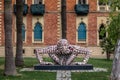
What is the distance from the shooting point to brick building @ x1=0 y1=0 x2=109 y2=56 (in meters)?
50.0

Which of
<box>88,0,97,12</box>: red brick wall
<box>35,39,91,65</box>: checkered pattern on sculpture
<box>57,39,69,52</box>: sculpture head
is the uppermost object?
<box>88,0,97,12</box>: red brick wall

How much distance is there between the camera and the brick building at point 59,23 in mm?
49969

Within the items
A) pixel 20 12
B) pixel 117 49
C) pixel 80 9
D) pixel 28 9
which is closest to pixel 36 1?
pixel 28 9

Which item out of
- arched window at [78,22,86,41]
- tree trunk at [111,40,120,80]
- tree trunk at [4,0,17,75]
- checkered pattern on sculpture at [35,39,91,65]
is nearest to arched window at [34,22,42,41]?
arched window at [78,22,86,41]

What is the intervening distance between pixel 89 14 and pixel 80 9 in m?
1.22

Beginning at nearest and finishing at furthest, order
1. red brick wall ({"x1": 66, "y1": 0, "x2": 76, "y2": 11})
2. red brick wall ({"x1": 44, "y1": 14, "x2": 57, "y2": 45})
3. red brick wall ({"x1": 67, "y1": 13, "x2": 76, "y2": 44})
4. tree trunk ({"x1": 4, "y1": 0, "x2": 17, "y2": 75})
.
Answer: tree trunk ({"x1": 4, "y1": 0, "x2": 17, "y2": 75}), red brick wall ({"x1": 44, "y1": 14, "x2": 57, "y2": 45}), red brick wall ({"x1": 67, "y1": 13, "x2": 76, "y2": 44}), red brick wall ({"x1": 66, "y1": 0, "x2": 76, "y2": 11})

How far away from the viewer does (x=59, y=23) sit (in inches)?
1967

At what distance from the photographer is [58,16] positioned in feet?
164

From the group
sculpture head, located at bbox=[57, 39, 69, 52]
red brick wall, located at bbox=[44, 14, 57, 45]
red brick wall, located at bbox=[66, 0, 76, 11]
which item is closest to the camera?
sculpture head, located at bbox=[57, 39, 69, 52]

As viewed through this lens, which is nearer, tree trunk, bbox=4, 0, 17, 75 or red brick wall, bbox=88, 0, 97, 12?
tree trunk, bbox=4, 0, 17, 75

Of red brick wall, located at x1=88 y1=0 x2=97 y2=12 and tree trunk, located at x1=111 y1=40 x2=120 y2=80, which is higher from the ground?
red brick wall, located at x1=88 y1=0 x2=97 y2=12

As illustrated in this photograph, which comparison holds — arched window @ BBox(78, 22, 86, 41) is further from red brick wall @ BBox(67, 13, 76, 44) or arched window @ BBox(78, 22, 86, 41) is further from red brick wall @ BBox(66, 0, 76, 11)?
red brick wall @ BBox(66, 0, 76, 11)

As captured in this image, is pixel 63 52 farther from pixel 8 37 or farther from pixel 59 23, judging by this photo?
pixel 59 23

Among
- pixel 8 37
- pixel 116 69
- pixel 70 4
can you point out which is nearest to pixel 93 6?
pixel 70 4
